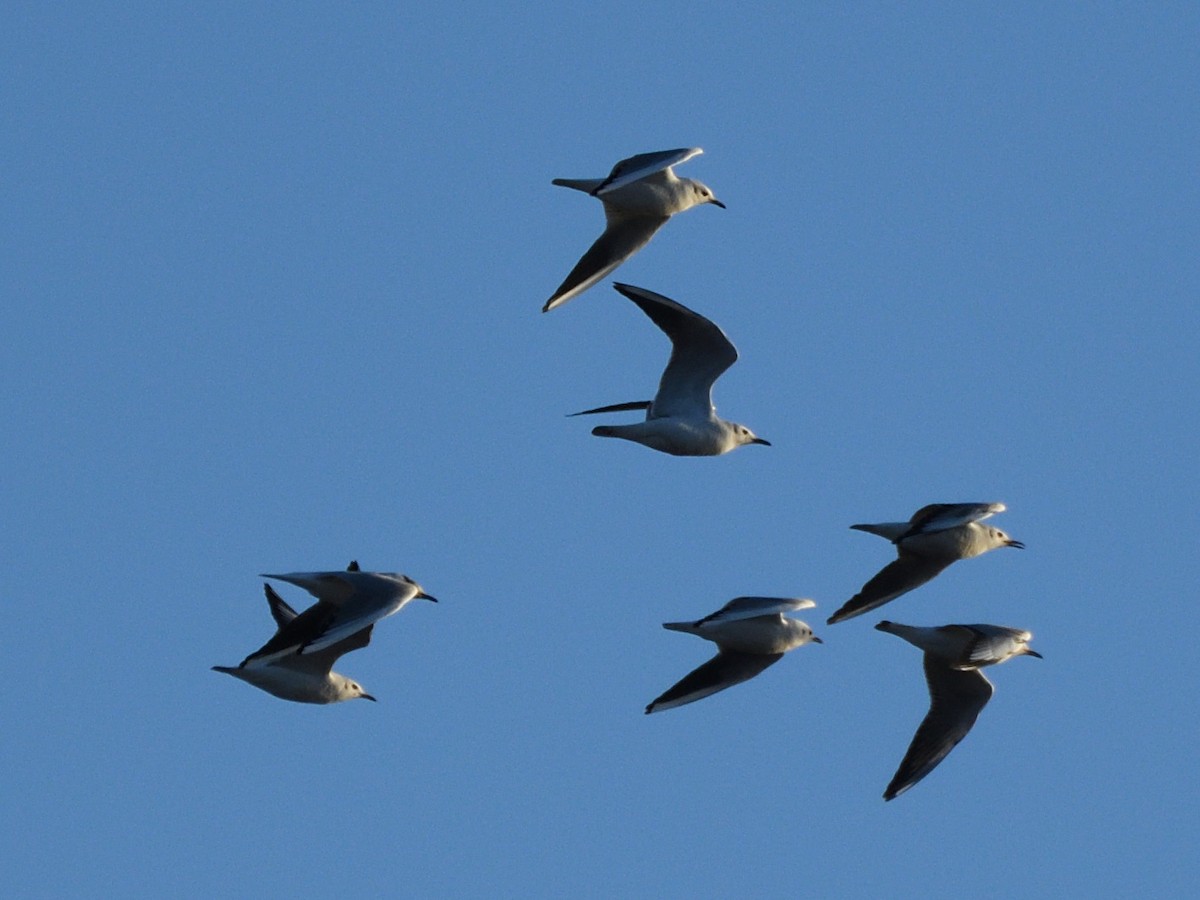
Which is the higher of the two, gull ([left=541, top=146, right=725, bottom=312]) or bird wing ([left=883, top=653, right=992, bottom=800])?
gull ([left=541, top=146, right=725, bottom=312])

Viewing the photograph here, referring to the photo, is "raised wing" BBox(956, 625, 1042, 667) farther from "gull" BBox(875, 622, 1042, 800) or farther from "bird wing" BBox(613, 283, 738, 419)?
"bird wing" BBox(613, 283, 738, 419)

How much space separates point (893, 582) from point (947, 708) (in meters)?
1.16

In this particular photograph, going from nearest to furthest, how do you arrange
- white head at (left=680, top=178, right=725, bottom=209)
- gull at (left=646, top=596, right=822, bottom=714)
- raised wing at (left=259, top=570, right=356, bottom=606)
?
raised wing at (left=259, top=570, right=356, bottom=606)
gull at (left=646, top=596, right=822, bottom=714)
white head at (left=680, top=178, right=725, bottom=209)

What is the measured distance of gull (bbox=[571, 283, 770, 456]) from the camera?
614 inches

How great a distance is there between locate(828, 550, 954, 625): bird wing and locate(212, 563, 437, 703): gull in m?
2.95

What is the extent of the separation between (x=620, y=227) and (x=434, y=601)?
336cm

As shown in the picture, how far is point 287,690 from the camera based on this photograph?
15812mm

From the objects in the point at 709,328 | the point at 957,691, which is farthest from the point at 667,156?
the point at 957,691

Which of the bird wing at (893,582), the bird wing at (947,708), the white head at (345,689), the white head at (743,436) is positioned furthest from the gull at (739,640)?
the white head at (345,689)

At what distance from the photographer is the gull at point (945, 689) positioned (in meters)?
15.7

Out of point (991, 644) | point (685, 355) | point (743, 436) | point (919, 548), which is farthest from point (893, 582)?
point (685, 355)

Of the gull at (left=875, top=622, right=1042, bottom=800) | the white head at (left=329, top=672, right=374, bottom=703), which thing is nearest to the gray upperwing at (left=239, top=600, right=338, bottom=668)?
the white head at (left=329, top=672, right=374, bottom=703)

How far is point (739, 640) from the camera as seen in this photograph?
51.1 feet

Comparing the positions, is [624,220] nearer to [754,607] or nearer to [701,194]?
[701,194]
